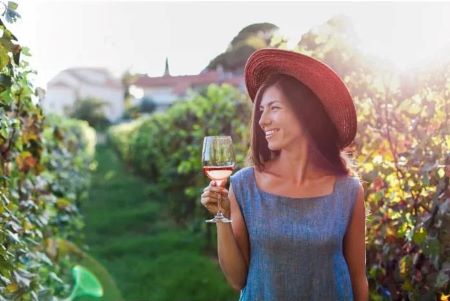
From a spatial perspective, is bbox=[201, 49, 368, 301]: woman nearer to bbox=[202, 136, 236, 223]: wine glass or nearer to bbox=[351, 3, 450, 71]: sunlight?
bbox=[202, 136, 236, 223]: wine glass

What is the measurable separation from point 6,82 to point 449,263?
69.0 inches

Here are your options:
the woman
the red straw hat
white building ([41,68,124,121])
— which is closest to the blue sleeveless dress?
the woman

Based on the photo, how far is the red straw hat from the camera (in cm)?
276

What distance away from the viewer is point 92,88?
7150 cm

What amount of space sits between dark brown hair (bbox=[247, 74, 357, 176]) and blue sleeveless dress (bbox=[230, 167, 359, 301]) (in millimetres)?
133

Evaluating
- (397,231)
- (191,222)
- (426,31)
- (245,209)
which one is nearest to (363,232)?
(245,209)

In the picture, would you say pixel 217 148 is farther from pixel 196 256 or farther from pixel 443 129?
pixel 196 256

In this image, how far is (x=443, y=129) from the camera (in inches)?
138

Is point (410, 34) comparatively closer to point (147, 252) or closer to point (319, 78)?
point (319, 78)

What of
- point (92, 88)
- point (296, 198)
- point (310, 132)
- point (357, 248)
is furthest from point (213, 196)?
point (92, 88)

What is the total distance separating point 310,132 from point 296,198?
0.23 m

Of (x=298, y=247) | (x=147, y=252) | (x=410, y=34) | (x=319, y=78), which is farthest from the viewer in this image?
(x=147, y=252)

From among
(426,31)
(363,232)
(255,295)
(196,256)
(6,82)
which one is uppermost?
(426,31)

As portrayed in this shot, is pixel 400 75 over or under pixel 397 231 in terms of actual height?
over
